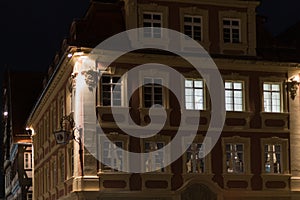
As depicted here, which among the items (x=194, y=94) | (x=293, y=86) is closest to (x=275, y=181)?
(x=293, y=86)

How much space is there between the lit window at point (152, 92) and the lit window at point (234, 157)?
12.2 ft

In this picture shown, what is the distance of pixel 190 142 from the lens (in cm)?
3284

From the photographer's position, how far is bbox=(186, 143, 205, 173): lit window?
32875 mm

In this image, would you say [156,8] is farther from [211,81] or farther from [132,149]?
[132,149]

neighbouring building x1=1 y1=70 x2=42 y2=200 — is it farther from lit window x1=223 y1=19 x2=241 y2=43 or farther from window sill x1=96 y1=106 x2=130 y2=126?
lit window x1=223 y1=19 x2=241 y2=43

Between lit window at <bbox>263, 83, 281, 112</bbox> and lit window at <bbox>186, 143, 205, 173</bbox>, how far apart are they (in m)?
3.78

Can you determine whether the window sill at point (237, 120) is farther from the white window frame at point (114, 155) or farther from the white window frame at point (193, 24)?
the white window frame at point (114, 155)

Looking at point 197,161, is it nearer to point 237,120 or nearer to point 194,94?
point 237,120

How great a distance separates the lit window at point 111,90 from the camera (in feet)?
105

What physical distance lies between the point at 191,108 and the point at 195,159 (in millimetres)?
2255

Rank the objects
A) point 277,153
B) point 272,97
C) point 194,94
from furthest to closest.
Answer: point 272,97 → point 277,153 → point 194,94

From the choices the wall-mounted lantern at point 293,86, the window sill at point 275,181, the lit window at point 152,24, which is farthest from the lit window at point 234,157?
the lit window at point 152,24

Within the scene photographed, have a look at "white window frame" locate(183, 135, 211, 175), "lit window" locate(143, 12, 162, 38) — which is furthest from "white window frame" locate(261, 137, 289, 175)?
"lit window" locate(143, 12, 162, 38)

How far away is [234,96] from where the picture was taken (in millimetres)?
33969
